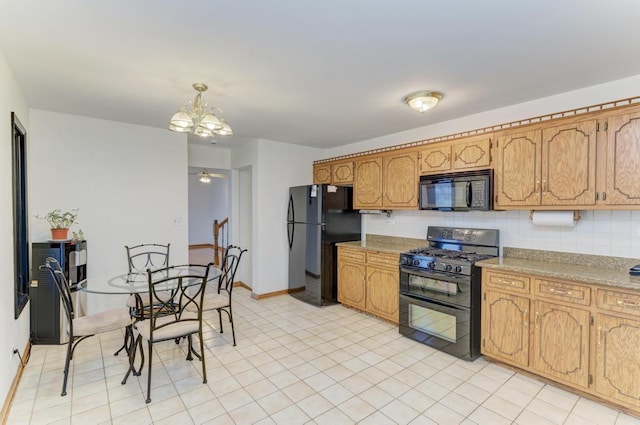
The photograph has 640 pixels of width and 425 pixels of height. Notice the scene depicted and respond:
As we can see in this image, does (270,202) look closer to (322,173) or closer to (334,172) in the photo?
(322,173)

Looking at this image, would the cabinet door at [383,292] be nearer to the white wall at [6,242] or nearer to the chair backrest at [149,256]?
the chair backrest at [149,256]

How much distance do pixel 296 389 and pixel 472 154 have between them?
2.82m

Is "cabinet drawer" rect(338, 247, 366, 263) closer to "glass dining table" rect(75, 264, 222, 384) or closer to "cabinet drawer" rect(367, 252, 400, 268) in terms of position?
"cabinet drawer" rect(367, 252, 400, 268)

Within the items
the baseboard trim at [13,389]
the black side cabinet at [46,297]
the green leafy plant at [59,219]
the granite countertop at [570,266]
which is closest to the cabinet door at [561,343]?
the granite countertop at [570,266]

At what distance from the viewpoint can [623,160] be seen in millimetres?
2334

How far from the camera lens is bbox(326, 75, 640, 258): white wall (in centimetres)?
257

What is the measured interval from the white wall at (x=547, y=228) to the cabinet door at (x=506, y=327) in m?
0.75

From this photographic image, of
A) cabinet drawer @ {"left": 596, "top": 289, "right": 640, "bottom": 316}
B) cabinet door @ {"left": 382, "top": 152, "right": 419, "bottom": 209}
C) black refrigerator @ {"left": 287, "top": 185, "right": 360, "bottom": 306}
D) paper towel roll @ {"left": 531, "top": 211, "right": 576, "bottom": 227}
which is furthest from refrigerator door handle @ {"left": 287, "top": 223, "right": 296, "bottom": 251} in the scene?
cabinet drawer @ {"left": 596, "top": 289, "right": 640, "bottom": 316}

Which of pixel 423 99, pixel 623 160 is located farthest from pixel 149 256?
pixel 623 160

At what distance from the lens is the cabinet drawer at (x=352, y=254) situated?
4143mm

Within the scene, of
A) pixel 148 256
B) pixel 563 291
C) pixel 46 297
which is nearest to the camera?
pixel 563 291

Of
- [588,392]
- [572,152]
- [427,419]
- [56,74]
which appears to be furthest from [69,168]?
[588,392]

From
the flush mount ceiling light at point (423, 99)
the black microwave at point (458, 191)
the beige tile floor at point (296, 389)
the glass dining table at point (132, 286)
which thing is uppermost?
the flush mount ceiling light at point (423, 99)

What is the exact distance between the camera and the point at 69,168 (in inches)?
142
